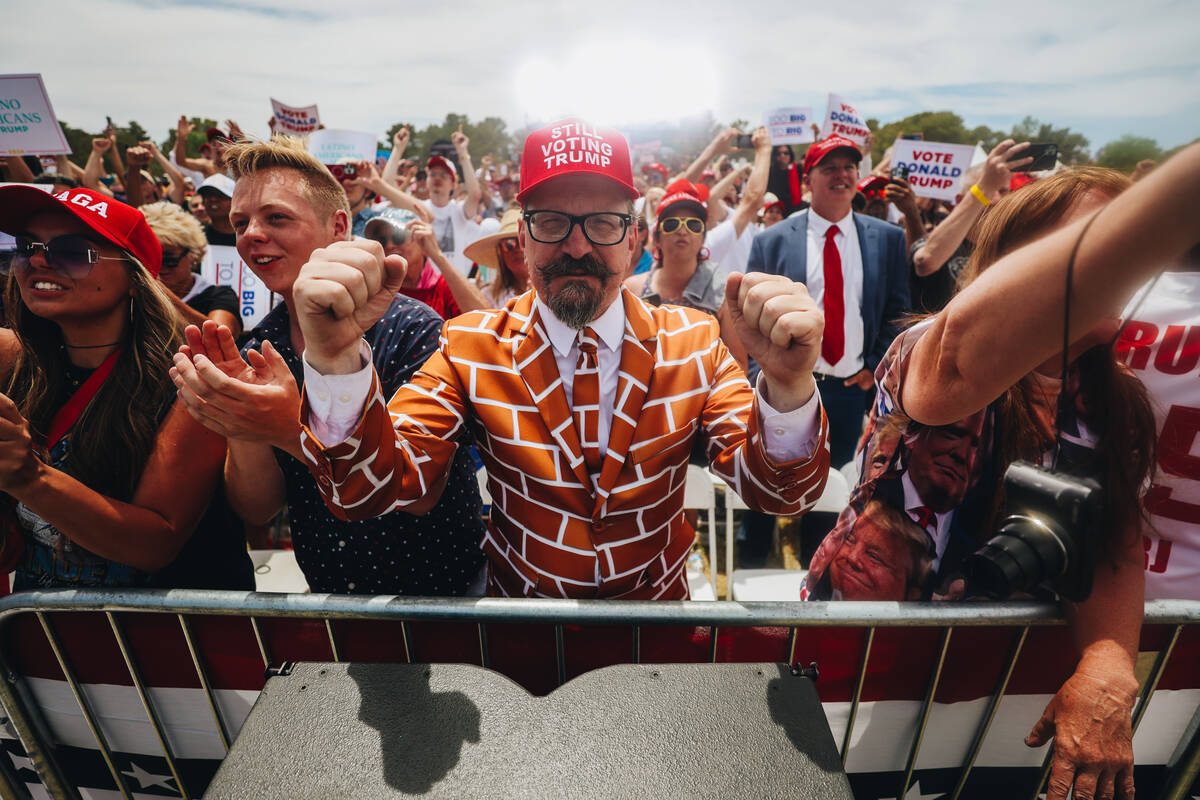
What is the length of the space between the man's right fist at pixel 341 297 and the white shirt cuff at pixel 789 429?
812mm

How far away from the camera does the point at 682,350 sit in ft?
5.50

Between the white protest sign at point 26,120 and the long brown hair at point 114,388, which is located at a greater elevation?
the white protest sign at point 26,120

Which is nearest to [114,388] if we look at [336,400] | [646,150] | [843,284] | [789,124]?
[336,400]

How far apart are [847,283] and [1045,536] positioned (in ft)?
10.2

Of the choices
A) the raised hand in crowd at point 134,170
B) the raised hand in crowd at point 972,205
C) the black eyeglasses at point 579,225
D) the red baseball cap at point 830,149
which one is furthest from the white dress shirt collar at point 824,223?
the raised hand in crowd at point 134,170

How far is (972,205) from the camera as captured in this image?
372cm

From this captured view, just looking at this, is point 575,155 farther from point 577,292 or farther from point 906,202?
point 906,202

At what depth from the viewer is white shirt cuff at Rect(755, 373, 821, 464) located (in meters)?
1.25

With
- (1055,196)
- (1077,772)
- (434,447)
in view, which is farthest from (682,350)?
(1077,772)

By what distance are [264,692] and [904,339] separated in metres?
1.50

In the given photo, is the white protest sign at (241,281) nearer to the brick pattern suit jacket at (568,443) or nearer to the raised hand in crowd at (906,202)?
the brick pattern suit jacket at (568,443)

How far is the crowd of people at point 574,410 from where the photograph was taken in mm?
1139

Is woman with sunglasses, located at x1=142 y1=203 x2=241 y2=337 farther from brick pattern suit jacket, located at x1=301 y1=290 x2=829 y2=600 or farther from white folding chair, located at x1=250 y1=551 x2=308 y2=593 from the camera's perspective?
brick pattern suit jacket, located at x1=301 y1=290 x2=829 y2=600

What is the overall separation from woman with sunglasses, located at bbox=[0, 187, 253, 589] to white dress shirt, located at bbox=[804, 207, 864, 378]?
3417 mm
